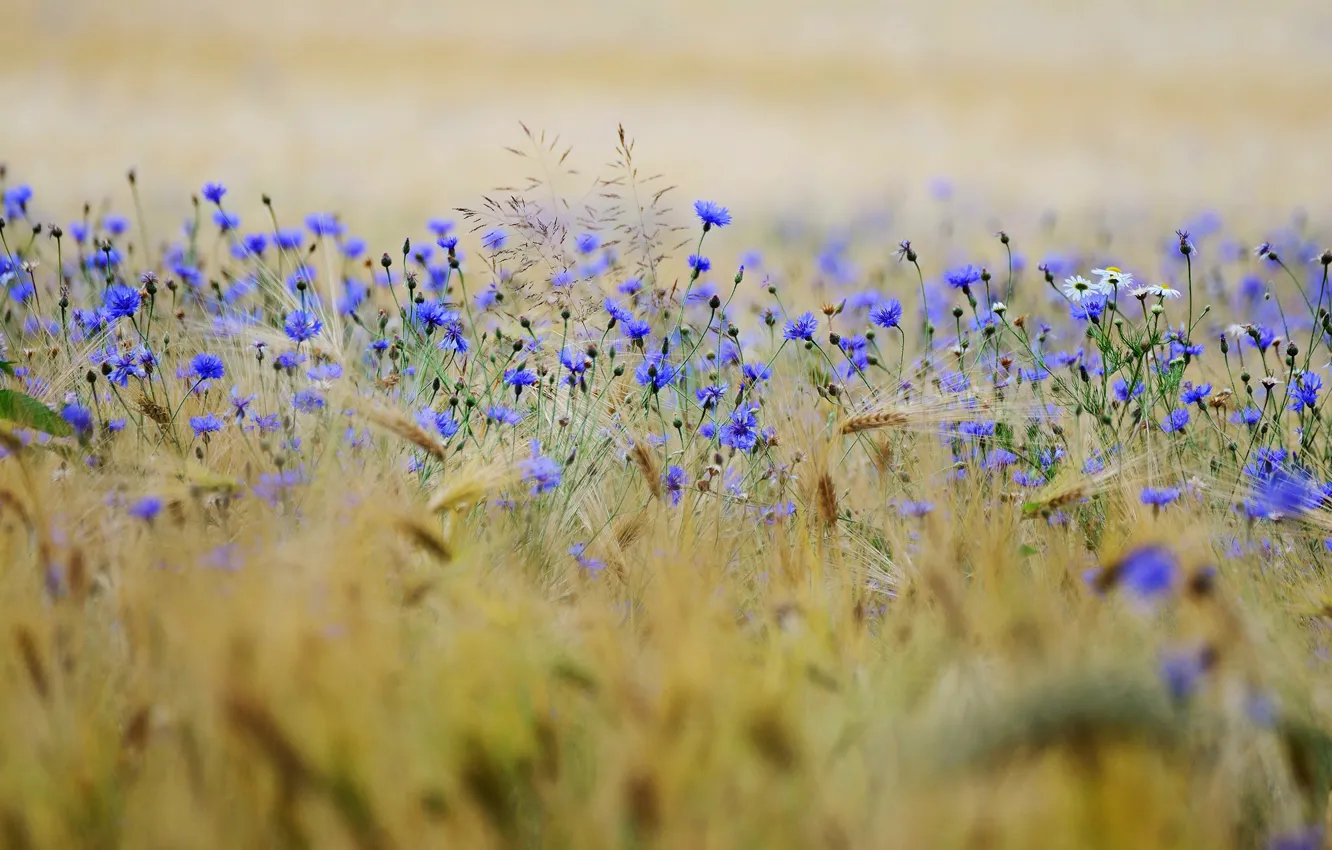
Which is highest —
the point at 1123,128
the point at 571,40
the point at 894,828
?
the point at 571,40

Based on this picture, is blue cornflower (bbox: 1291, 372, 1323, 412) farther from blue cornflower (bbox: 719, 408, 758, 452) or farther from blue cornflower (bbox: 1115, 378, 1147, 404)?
blue cornflower (bbox: 719, 408, 758, 452)

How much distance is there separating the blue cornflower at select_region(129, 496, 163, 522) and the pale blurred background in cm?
789

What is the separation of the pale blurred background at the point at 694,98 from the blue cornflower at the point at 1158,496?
792 centimetres

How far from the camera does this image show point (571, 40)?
20234 mm

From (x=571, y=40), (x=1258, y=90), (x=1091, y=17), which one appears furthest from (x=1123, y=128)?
(x=571, y=40)

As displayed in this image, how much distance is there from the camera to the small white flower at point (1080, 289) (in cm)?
260

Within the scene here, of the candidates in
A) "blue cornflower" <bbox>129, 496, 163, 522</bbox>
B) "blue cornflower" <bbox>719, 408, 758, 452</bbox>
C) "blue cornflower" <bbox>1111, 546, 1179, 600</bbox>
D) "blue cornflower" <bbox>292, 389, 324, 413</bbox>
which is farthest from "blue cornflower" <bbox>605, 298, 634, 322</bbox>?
"blue cornflower" <bbox>1111, 546, 1179, 600</bbox>

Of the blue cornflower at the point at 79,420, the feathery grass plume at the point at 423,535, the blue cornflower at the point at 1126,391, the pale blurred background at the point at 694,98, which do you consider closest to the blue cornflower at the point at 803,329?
the blue cornflower at the point at 1126,391

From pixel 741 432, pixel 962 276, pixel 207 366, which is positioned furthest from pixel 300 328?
pixel 962 276

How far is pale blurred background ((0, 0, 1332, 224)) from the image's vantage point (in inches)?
478

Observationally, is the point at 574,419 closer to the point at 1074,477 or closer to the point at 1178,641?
the point at 1074,477

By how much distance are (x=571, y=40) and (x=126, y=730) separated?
20142mm

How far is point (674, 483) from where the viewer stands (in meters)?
2.28

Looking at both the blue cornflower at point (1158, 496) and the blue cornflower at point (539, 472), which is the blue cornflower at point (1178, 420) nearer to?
the blue cornflower at point (1158, 496)
